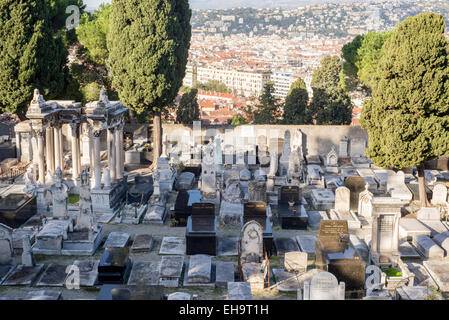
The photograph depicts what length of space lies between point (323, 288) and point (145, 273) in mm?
5045

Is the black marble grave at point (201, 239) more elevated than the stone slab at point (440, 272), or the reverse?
the black marble grave at point (201, 239)

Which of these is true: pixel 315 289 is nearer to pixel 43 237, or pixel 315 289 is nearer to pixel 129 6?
pixel 43 237

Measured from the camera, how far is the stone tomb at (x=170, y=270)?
13.1m

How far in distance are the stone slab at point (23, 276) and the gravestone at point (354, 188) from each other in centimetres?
1119

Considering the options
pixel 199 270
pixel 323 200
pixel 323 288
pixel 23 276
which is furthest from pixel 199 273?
pixel 323 200

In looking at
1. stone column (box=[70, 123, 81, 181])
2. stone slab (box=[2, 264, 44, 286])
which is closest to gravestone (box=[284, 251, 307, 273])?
stone slab (box=[2, 264, 44, 286])

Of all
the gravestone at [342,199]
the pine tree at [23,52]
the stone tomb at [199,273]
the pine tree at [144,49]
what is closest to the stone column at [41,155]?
A: the pine tree at [23,52]

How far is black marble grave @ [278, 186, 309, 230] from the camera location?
57.0 ft

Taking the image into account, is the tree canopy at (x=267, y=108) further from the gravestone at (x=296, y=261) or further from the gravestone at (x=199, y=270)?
the gravestone at (x=199, y=270)

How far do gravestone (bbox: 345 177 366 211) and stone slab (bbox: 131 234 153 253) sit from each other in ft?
25.6

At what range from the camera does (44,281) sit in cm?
1319

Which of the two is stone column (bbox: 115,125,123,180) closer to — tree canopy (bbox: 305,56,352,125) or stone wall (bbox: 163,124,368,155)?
stone wall (bbox: 163,124,368,155)

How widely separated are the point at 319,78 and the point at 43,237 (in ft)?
73.4
